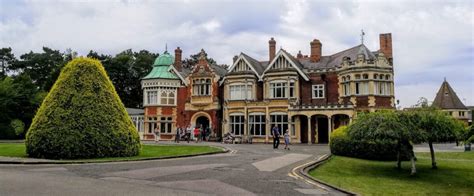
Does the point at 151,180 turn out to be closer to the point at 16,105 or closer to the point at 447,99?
the point at 16,105

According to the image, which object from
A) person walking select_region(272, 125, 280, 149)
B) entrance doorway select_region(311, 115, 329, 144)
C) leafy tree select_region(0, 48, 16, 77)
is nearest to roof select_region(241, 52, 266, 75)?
entrance doorway select_region(311, 115, 329, 144)

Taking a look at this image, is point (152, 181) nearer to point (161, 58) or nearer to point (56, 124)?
point (56, 124)

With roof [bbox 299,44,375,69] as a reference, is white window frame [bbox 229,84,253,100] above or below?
below

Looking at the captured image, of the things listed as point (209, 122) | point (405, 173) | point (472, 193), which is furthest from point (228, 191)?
point (209, 122)

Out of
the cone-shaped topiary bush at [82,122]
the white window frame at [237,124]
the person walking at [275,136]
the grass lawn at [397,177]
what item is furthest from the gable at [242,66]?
the cone-shaped topiary bush at [82,122]

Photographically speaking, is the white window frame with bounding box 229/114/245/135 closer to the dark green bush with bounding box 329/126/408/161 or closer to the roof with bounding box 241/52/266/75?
the roof with bounding box 241/52/266/75

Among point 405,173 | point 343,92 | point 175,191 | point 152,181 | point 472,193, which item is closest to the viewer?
point 175,191

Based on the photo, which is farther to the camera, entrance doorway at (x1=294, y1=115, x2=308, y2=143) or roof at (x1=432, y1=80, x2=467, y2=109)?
roof at (x1=432, y1=80, x2=467, y2=109)

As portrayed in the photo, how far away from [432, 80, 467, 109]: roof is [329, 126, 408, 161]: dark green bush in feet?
158

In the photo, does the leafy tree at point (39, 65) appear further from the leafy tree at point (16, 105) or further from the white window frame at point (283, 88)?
the white window frame at point (283, 88)

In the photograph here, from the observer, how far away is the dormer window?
43.8 meters

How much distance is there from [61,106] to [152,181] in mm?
9953

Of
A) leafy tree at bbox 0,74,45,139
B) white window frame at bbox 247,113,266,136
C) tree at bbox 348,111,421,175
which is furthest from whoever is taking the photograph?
leafy tree at bbox 0,74,45,139

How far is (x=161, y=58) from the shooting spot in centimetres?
4766
